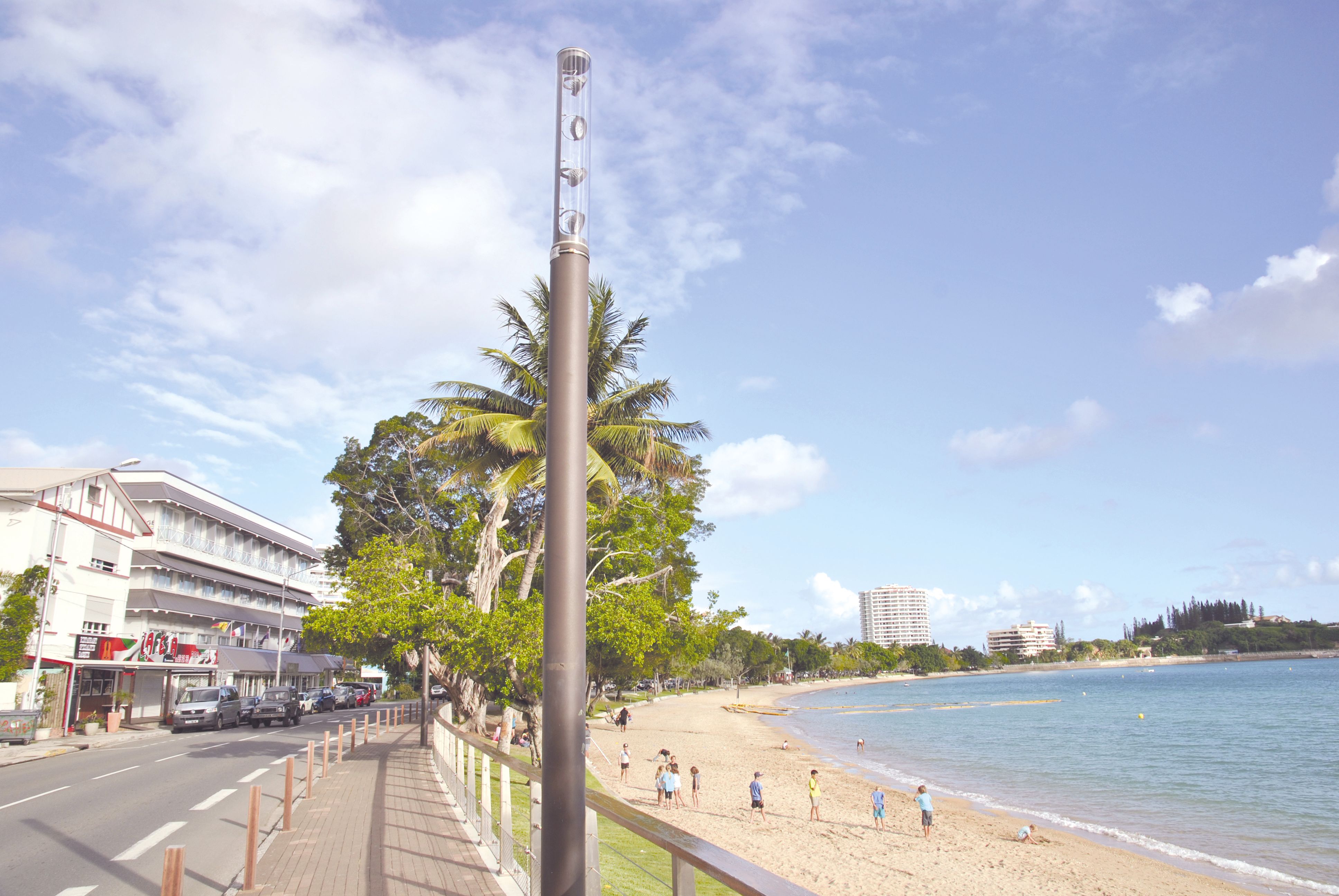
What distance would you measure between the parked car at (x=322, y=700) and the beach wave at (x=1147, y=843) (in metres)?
33.0

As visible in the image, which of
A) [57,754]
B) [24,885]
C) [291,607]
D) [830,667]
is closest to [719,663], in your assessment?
[291,607]

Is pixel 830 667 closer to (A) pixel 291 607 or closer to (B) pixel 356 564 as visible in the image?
(A) pixel 291 607

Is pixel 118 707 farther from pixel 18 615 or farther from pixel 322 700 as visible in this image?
pixel 322 700

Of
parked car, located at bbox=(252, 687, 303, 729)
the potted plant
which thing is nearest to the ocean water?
parked car, located at bbox=(252, 687, 303, 729)

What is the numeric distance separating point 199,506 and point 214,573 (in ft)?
15.8

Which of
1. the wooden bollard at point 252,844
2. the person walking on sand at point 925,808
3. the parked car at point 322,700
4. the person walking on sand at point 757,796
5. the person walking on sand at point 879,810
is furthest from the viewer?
the parked car at point 322,700

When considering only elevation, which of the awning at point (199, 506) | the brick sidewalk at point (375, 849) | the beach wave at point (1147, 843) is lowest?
the beach wave at point (1147, 843)

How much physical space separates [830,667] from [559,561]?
607 feet

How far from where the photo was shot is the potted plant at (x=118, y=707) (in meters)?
33.7

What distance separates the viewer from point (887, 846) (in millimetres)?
21703

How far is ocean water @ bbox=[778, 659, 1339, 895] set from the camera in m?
24.2

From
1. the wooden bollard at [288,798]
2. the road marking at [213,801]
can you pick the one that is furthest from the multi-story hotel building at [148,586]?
the wooden bollard at [288,798]

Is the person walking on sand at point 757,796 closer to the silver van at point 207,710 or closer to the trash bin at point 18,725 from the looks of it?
the silver van at point 207,710

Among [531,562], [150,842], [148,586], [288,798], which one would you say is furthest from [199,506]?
[288,798]
